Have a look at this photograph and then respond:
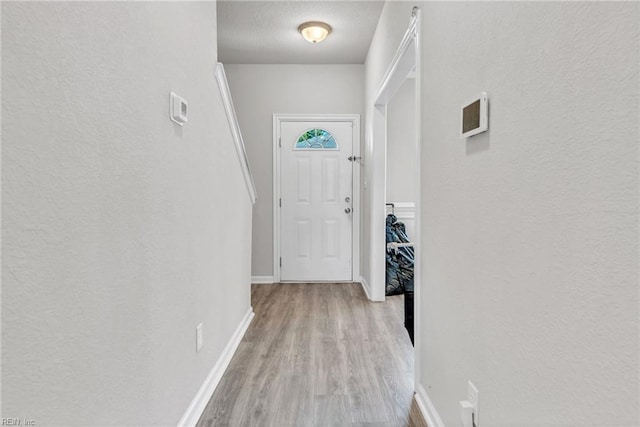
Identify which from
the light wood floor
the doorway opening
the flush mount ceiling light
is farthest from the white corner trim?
the flush mount ceiling light

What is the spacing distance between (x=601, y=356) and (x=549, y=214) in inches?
11.5

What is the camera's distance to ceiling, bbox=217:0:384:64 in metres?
3.14

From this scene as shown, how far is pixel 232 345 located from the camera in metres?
2.46

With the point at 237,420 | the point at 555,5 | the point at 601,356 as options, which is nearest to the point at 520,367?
the point at 601,356

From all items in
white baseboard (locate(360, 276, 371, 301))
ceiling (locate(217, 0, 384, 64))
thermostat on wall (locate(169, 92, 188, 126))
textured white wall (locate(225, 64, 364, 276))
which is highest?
ceiling (locate(217, 0, 384, 64))

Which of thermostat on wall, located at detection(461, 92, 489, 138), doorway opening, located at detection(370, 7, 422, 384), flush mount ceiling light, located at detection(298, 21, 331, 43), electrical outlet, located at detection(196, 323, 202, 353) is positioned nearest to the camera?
thermostat on wall, located at detection(461, 92, 489, 138)

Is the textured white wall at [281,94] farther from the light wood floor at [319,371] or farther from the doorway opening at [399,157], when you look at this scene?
the light wood floor at [319,371]

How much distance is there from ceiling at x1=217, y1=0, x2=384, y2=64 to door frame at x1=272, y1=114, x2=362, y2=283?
2.03ft

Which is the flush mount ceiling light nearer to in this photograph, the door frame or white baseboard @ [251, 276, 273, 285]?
the door frame

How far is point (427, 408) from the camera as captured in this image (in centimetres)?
172

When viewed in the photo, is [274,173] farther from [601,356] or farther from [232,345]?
[601,356]

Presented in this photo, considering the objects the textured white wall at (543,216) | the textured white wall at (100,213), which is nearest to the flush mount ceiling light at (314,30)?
the textured white wall at (100,213)

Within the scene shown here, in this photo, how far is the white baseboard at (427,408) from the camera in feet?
5.24

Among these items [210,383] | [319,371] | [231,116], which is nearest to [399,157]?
[231,116]
